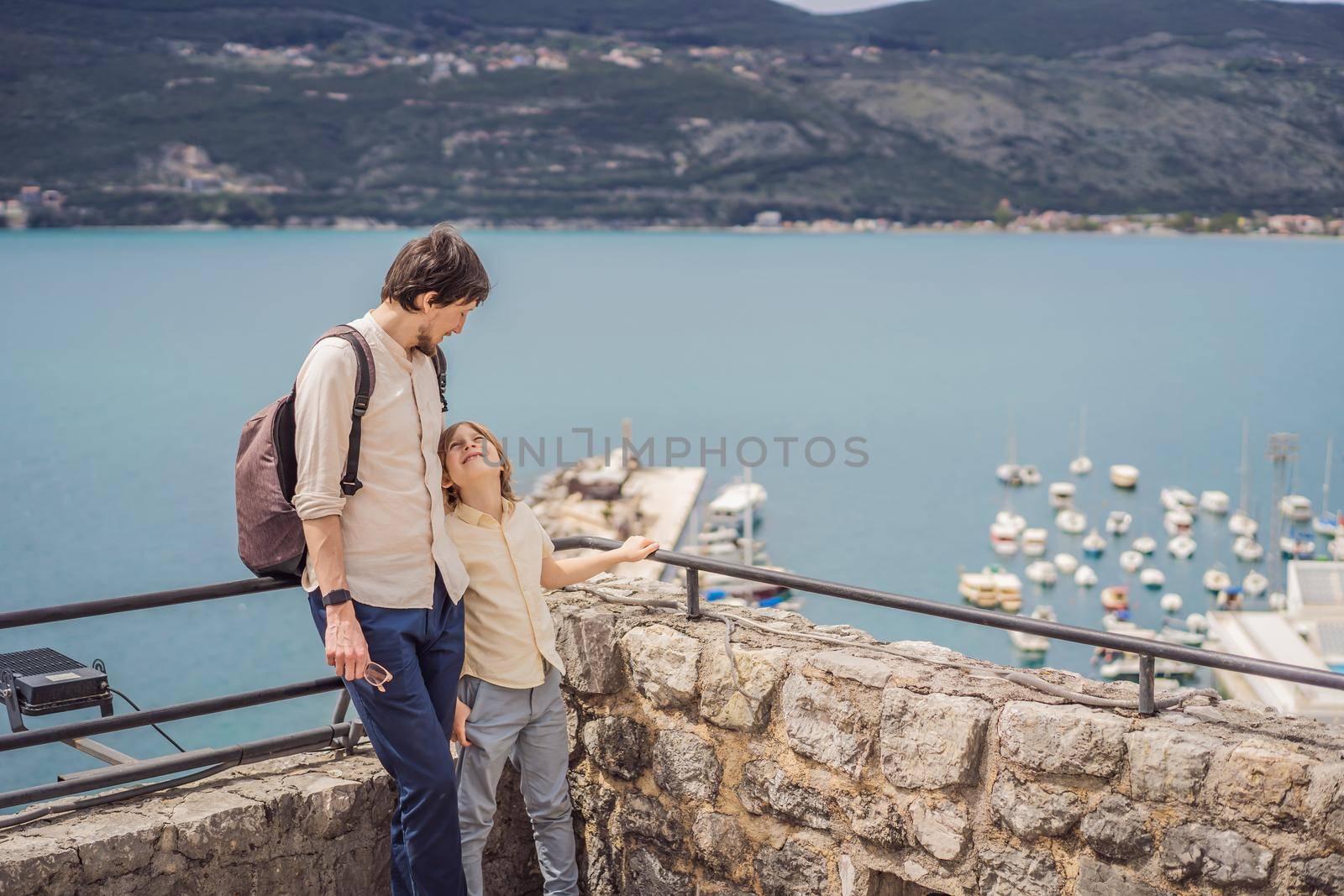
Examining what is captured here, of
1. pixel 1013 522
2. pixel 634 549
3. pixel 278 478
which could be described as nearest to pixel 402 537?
pixel 278 478

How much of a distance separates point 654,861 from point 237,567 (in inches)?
1423

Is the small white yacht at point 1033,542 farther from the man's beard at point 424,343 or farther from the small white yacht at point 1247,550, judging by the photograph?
the man's beard at point 424,343

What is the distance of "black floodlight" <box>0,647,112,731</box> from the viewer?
2.82 meters

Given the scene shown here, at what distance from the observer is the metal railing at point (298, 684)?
2.40 metres

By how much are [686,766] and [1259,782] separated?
1.38 m

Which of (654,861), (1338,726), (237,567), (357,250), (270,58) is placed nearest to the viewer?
(1338,726)

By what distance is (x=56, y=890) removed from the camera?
2713 mm

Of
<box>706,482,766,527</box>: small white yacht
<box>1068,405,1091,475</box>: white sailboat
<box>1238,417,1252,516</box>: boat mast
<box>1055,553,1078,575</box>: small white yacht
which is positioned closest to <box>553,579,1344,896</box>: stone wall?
<box>706,482,766,527</box>: small white yacht

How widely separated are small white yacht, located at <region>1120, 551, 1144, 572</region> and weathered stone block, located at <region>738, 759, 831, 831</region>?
37122 mm

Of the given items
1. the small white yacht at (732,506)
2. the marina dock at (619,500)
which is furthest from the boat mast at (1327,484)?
the marina dock at (619,500)

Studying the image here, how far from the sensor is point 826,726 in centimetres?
290

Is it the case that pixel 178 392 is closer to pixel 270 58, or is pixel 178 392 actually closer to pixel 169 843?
pixel 169 843

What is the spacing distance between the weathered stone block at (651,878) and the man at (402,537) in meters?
0.73

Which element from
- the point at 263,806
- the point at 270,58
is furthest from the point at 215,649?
the point at 270,58
